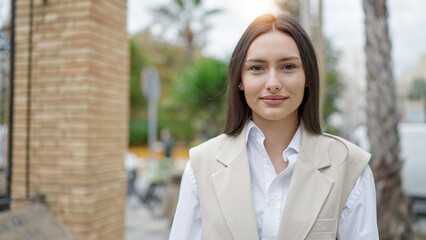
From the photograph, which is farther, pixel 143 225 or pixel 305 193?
pixel 143 225

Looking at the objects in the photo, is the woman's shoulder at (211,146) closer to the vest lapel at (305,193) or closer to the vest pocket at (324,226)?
the vest lapel at (305,193)

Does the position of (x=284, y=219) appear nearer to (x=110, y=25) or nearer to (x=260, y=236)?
(x=260, y=236)

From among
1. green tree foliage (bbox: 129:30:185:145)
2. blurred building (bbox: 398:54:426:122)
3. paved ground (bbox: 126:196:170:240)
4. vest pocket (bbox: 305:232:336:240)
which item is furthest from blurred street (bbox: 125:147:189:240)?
blurred building (bbox: 398:54:426:122)

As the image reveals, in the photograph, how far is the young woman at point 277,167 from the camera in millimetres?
1398

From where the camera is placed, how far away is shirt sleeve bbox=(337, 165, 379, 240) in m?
1.40

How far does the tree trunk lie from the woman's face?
3814 mm

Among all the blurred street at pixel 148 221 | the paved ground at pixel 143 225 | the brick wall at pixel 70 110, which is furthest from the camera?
the paved ground at pixel 143 225

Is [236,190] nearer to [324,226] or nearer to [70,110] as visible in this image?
[324,226]

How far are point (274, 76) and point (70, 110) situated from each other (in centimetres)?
213

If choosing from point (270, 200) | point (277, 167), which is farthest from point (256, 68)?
point (270, 200)

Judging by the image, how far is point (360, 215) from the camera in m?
1.41

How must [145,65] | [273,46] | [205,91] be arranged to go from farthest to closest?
1. [145,65]
2. [205,91]
3. [273,46]

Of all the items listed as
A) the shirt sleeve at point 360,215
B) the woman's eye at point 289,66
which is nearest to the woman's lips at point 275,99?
the woman's eye at point 289,66

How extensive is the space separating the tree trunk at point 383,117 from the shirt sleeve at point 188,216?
152 inches
